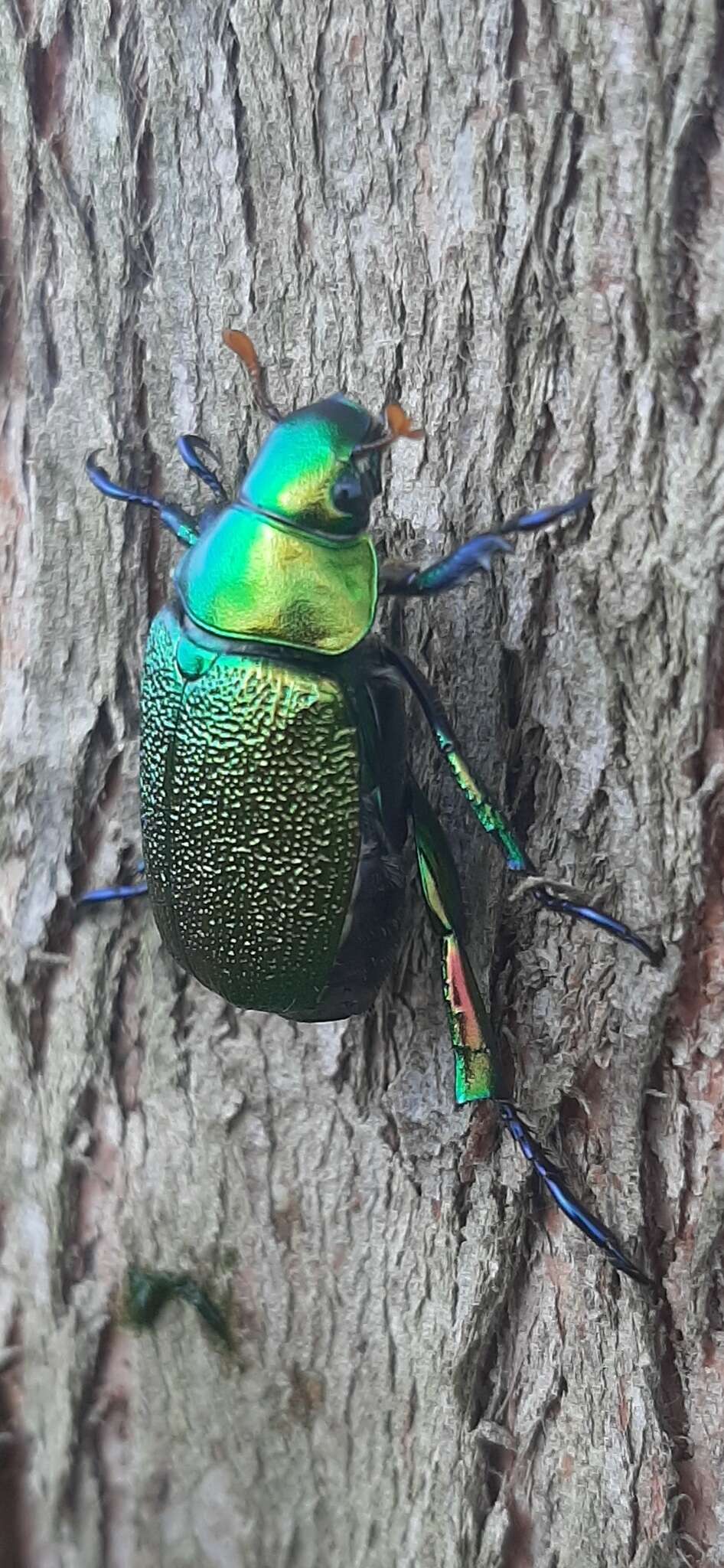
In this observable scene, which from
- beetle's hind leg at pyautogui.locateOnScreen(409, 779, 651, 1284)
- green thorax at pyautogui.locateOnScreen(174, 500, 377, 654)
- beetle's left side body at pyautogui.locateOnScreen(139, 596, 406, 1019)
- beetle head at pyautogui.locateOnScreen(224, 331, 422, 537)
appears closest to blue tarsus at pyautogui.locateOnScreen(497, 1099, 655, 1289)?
beetle's hind leg at pyautogui.locateOnScreen(409, 779, 651, 1284)

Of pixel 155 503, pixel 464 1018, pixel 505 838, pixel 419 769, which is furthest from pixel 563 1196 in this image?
pixel 155 503

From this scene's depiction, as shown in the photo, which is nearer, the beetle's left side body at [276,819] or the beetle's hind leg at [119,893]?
the beetle's left side body at [276,819]

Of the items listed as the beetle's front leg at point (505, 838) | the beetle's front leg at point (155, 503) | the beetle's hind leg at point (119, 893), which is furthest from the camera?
the beetle's hind leg at point (119, 893)

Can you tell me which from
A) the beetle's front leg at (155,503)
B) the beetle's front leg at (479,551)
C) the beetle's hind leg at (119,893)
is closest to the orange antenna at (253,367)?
the beetle's front leg at (155,503)

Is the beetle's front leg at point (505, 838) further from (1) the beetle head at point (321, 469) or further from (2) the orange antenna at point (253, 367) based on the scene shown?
(2) the orange antenna at point (253, 367)

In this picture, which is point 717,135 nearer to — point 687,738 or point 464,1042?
point 687,738

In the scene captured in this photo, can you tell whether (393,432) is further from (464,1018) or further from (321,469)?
(464,1018)

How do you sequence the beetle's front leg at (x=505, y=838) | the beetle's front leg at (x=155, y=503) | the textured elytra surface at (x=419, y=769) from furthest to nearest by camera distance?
the beetle's front leg at (x=155, y=503), the beetle's front leg at (x=505, y=838), the textured elytra surface at (x=419, y=769)
